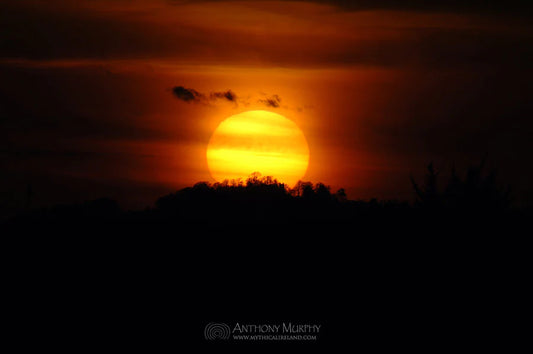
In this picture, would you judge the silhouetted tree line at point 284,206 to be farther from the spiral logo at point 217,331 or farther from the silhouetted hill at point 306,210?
the spiral logo at point 217,331

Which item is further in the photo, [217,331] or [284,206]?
[284,206]

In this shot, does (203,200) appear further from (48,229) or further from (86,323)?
(86,323)

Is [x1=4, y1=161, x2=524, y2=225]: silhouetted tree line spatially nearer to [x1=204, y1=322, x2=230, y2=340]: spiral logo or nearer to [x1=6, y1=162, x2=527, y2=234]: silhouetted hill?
[x1=6, y1=162, x2=527, y2=234]: silhouetted hill

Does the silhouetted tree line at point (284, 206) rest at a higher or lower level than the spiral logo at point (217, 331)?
higher

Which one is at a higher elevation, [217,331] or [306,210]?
[306,210]

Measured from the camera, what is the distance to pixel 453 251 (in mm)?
49781

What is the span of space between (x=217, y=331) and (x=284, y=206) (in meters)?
27.6

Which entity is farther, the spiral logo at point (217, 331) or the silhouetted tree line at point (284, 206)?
the silhouetted tree line at point (284, 206)

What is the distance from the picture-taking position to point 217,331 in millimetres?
43250

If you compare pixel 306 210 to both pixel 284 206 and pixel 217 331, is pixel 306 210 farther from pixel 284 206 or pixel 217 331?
pixel 217 331

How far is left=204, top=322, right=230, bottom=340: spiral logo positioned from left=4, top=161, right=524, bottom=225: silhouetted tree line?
15.2m

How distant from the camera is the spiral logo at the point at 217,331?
141ft

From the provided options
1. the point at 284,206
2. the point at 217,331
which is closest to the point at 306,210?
the point at 284,206

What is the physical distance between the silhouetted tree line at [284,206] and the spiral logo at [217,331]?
1518 centimetres
